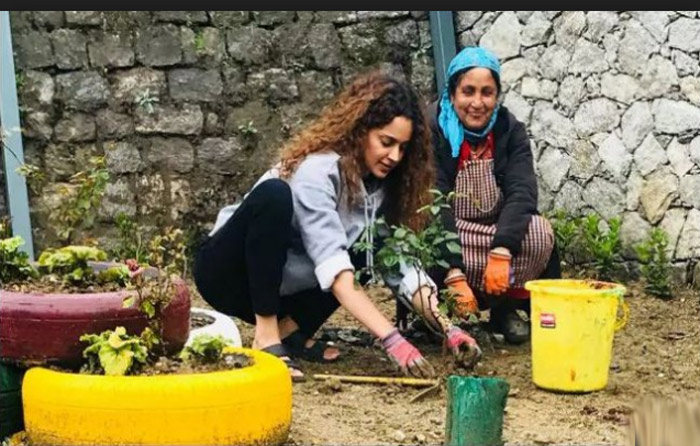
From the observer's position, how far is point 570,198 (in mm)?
5855

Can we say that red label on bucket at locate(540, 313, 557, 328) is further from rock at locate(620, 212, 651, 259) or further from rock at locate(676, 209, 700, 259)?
rock at locate(620, 212, 651, 259)

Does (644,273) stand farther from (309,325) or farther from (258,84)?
(258,84)

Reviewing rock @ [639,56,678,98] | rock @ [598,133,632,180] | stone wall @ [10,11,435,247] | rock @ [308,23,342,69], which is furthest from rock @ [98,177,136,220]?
rock @ [639,56,678,98]

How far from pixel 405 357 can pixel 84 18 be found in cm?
333

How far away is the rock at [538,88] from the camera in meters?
6.01

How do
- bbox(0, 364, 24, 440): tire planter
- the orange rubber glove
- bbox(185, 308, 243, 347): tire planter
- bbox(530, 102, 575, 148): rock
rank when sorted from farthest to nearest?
bbox(530, 102, 575, 148): rock < the orange rubber glove < bbox(185, 308, 243, 347): tire planter < bbox(0, 364, 24, 440): tire planter

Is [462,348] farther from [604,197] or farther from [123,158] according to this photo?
[123,158]

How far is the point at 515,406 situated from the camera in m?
3.43

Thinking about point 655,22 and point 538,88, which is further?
point 538,88

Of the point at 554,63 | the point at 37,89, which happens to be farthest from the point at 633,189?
the point at 37,89

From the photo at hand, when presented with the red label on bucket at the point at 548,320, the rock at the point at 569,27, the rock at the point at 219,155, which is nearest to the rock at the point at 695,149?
the rock at the point at 569,27

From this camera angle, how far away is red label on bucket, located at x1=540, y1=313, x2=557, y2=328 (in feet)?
11.7

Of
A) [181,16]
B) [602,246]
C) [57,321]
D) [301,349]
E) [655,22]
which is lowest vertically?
[301,349]

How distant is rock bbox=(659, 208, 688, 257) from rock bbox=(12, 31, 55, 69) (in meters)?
3.19
